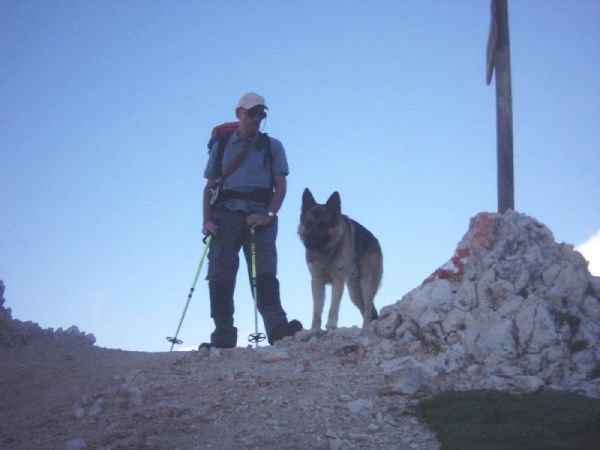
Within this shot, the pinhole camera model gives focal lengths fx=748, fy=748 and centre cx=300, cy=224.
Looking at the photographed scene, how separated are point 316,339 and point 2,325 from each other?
173 inches

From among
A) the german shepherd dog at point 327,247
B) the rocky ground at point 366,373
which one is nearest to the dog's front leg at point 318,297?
the german shepherd dog at point 327,247

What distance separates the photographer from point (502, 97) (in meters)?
8.56

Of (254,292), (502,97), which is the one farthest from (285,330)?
(502,97)

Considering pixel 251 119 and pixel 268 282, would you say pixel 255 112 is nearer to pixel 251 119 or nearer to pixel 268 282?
pixel 251 119

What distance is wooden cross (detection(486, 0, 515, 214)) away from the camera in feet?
27.6

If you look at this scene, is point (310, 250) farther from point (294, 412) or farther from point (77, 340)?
point (294, 412)

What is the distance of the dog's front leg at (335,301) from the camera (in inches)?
364

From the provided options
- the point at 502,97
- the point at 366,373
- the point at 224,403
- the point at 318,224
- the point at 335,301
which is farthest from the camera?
the point at 318,224

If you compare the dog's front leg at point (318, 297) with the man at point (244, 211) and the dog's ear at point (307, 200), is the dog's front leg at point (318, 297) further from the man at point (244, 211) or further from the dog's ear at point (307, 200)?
the man at point (244, 211)

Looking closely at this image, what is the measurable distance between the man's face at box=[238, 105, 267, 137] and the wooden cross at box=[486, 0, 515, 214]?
2.70 metres

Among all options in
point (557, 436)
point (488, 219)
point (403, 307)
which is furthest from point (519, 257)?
point (557, 436)

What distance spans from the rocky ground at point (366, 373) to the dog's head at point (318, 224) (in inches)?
80.0

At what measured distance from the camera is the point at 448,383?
5.71 metres

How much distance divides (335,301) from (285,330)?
165cm
